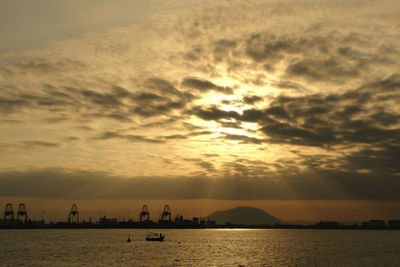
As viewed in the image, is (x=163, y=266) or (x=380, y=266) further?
(x=380, y=266)

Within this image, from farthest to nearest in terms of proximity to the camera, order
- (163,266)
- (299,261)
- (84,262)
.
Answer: (299,261), (84,262), (163,266)

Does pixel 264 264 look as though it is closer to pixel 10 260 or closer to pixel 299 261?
pixel 299 261

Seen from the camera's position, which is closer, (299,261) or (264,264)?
(264,264)

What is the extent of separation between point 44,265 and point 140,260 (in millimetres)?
26098

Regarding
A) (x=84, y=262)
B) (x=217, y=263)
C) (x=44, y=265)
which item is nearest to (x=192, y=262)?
(x=217, y=263)

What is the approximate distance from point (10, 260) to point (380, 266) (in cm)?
10368

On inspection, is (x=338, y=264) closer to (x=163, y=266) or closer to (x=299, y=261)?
(x=299, y=261)

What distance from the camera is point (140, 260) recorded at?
112m

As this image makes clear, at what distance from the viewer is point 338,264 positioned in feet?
352

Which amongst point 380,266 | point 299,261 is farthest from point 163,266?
point 380,266

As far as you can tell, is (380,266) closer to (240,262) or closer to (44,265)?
(240,262)

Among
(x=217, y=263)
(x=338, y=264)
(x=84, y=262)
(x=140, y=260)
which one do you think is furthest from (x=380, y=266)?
(x=84, y=262)

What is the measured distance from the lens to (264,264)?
106 metres

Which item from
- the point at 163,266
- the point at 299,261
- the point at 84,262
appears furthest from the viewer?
the point at 299,261
